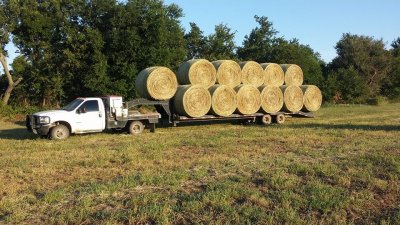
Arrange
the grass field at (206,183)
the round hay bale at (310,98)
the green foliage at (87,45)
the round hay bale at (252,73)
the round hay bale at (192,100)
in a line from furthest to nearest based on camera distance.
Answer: the green foliage at (87,45) → the round hay bale at (310,98) → the round hay bale at (252,73) → the round hay bale at (192,100) → the grass field at (206,183)

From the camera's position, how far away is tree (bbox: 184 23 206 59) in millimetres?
38594

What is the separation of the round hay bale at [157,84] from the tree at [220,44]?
19289mm

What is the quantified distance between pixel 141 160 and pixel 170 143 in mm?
3111

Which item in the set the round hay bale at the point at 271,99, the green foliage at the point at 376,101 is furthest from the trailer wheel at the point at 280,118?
the green foliage at the point at 376,101

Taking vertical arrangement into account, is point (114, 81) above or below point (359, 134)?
above

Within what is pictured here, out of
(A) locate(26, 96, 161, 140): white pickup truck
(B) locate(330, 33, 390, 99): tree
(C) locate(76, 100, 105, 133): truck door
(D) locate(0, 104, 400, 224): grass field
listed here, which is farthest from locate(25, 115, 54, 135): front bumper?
(B) locate(330, 33, 390, 99): tree

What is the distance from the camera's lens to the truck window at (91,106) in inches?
654

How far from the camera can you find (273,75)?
22.5m

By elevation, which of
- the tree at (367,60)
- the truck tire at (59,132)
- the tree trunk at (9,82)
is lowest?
the truck tire at (59,132)

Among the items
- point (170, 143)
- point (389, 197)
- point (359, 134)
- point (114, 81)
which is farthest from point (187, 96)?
point (389, 197)

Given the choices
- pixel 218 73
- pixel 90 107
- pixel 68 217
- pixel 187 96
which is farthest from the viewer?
pixel 218 73

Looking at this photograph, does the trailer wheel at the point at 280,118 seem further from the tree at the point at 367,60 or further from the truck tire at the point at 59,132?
the tree at the point at 367,60

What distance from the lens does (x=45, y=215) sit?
5.99 metres

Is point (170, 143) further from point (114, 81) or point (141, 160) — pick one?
point (114, 81)
